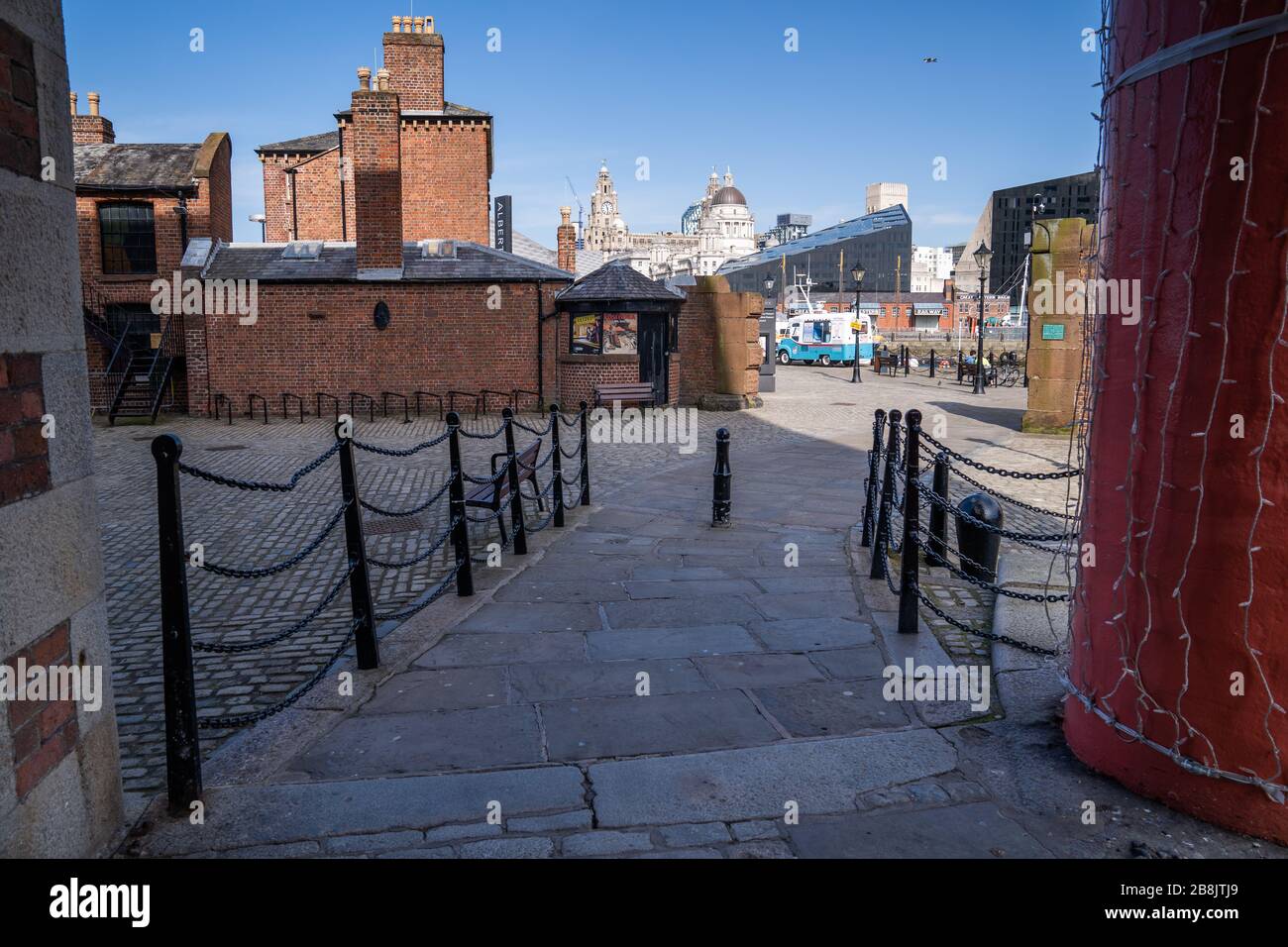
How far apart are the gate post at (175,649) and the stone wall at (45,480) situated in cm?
32

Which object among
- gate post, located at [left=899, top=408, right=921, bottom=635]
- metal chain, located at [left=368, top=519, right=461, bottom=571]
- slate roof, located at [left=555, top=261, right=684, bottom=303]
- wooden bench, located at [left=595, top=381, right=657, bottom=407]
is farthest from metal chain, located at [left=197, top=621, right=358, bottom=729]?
slate roof, located at [left=555, top=261, right=684, bottom=303]

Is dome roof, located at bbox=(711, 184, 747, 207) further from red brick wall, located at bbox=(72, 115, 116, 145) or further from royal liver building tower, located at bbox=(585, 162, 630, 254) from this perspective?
red brick wall, located at bbox=(72, 115, 116, 145)

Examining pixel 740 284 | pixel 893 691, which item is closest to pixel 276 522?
pixel 893 691

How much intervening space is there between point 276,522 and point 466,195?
74.2ft

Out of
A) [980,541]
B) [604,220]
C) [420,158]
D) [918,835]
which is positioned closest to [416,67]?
[420,158]

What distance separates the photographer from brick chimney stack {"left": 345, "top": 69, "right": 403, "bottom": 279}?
2180 cm

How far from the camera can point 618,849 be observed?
10.8 feet

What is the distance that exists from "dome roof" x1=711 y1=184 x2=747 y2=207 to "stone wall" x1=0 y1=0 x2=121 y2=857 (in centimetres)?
17212

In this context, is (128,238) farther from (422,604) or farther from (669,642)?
(669,642)

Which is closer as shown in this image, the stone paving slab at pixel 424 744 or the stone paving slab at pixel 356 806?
the stone paving slab at pixel 356 806

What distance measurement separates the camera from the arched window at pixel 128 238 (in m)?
24.3

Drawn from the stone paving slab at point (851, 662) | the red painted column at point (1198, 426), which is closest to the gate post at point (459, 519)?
the stone paving slab at point (851, 662)

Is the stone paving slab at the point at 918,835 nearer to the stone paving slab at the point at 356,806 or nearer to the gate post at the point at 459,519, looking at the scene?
the stone paving slab at the point at 356,806

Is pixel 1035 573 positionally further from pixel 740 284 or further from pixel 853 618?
pixel 740 284
